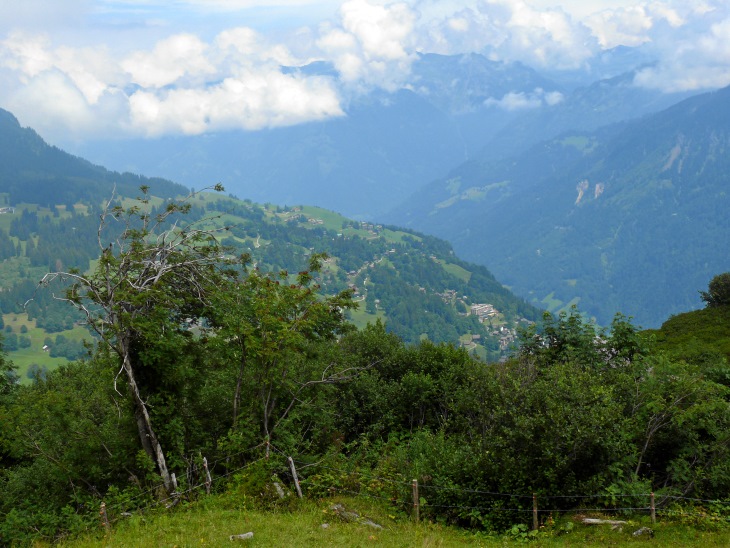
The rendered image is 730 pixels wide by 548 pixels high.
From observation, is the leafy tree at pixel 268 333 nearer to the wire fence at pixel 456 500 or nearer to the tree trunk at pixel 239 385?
the tree trunk at pixel 239 385

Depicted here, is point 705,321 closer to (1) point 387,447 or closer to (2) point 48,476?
(1) point 387,447

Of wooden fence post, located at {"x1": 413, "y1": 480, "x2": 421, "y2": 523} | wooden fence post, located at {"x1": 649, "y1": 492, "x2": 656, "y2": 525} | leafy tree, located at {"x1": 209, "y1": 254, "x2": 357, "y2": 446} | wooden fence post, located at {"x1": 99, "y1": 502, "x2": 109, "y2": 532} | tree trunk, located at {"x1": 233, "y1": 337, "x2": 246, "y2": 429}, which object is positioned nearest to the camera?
wooden fence post, located at {"x1": 99, "y1": 502, "x2": 109, "y2": 532}

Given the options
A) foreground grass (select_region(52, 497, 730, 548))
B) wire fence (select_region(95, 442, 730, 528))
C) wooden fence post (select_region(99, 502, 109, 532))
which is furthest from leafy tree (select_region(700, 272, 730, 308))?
wooden fence post (select_region(99, 502, 109, 532))

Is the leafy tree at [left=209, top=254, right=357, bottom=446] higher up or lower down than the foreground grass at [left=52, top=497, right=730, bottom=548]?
higher up

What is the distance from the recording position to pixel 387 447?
79.7ft

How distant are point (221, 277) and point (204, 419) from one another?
5548mm

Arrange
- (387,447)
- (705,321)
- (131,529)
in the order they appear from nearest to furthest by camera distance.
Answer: (131,529) < (387,447) < (705,321)

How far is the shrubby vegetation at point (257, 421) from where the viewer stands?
1628 cm

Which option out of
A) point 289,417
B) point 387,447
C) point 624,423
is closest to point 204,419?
point 289,417

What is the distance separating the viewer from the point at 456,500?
678 inches

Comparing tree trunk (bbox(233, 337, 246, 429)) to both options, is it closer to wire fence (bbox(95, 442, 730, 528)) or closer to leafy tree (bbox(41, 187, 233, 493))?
wire fence (bbox(95, 442, 730, 528))

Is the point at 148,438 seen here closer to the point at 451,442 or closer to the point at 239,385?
the point at 239,385

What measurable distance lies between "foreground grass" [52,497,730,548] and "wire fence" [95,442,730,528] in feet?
1.68

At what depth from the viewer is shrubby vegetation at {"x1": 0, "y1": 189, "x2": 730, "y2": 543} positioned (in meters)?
16.3
